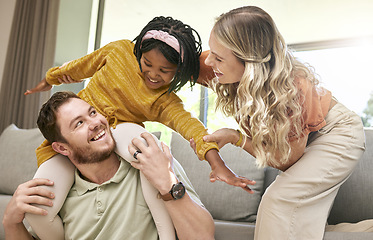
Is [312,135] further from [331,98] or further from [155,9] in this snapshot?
[155,9]

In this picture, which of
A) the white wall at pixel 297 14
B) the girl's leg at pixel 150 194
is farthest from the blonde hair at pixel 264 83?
the white wall at pixel 297 14

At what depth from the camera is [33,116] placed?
4234mm

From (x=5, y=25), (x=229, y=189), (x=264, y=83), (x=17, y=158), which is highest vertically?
(x=264, y=83)

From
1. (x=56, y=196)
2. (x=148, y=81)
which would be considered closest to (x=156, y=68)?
(x=148, y=81)

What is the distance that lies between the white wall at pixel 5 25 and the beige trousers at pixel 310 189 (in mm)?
4057

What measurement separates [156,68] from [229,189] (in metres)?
0.98

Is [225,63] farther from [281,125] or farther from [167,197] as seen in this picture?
[167,197]

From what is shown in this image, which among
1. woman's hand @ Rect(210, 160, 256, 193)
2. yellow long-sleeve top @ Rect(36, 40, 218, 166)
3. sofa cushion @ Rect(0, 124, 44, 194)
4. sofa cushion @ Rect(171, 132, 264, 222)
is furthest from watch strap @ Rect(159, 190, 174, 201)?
sofa cushion @ Rect(0, 124, 44, 194)

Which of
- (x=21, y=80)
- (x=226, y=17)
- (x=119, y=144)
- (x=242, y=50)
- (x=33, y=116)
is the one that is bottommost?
(x=33, y=116)

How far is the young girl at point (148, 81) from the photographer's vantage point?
160cm

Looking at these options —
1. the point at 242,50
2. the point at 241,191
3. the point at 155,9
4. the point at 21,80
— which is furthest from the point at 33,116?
the point at 242,50

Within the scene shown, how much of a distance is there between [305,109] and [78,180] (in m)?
0.96

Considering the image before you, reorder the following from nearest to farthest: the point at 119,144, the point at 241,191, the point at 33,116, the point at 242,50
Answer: the point at 242,50 < the point at 119,144 < the point at 241,191 < the point at 33,116

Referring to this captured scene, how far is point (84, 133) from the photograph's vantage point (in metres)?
1.60
